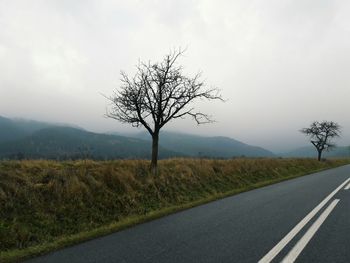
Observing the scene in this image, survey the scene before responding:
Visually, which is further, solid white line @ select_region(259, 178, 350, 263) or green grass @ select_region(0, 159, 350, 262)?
green grass @ select_region(0, 159, 350, 262)

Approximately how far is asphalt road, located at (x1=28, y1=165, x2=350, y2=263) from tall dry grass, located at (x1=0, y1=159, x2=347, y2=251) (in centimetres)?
164

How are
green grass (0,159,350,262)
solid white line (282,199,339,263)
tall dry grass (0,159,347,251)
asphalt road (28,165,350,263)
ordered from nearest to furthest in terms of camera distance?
solid white line (282,199,339,263)
asphalt road (28,165,350,263)
green grass (0,159,350,262)
tall dry grass (0,159,347,251)

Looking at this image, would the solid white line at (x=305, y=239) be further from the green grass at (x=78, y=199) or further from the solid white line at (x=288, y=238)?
the green grass at (x=78, y=199)

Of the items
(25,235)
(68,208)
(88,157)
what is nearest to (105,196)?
(68,208)

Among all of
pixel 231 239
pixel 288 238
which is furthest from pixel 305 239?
pixel 231 239

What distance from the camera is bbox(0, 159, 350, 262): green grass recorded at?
8055 millimetres

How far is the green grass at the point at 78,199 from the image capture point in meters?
8.05

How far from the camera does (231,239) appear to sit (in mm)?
7203

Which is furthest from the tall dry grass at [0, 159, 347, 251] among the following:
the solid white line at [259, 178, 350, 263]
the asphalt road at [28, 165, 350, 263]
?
the solid white line at [259, 178, 350, 263]

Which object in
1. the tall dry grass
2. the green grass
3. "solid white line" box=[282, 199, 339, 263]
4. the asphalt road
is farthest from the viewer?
the tall dry grass

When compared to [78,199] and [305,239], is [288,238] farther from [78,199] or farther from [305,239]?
[78,199]

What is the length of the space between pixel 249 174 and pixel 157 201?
12.5 meters

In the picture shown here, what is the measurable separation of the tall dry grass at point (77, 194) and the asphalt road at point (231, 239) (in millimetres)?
1640

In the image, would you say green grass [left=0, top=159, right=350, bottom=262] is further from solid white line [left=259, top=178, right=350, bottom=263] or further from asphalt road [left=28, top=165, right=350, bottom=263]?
solid white line [left=259, top=178, right=350, bottom=263]
